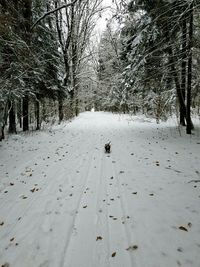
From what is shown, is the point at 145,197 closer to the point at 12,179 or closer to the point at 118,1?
the point at 12,179

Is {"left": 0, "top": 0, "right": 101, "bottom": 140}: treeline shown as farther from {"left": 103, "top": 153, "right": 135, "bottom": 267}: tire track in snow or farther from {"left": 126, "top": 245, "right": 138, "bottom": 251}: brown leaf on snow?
{"left": 126, "top": 245, "right": 138, "bottom": 251}: brown leaf on snow

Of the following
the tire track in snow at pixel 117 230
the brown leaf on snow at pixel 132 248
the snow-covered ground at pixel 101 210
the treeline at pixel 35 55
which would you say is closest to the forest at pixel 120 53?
the treeline at pixel 35 55

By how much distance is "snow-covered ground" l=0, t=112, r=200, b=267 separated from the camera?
2688mm

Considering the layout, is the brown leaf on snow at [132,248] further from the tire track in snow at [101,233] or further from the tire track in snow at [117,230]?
the tire track in snow at [101,233]

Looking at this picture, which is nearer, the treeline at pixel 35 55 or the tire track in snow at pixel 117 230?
the tire track in snow at pixel 117 230

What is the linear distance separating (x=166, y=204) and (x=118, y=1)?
20.1 feet

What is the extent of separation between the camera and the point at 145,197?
418cm

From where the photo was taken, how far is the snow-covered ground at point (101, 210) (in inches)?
106

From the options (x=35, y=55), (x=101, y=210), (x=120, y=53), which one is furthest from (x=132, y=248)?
(x=120, y=53)

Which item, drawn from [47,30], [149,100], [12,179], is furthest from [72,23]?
[12,179]

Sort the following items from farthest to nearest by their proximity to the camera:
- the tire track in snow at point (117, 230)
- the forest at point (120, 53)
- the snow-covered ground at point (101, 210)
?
the forest at point (120, 53) < the snow-covered ground at point (101, 210) < the tire track in snow at point (117, 230)

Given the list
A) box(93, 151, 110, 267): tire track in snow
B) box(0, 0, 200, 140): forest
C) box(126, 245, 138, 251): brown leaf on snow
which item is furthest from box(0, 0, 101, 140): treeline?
box(126, 245, 138, 251): brown leaf on snow

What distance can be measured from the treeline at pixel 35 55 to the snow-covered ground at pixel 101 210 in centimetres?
340

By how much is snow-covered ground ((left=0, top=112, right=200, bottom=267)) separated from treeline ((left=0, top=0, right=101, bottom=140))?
340 cm
